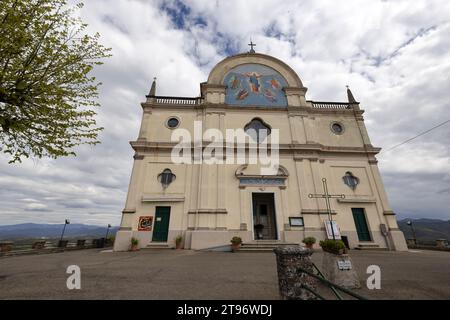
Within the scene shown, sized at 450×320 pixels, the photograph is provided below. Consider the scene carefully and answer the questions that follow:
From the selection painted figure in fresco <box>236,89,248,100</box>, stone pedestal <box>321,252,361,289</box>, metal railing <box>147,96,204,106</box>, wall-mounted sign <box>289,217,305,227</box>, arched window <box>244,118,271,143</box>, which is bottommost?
stone pedestal <box>321,252,361,289</box>

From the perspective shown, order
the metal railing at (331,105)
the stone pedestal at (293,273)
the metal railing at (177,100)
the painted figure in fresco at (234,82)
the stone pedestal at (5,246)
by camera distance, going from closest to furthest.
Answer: the stone pedestal at (293,273) < the stone pedestal at (5,246) < the metal railing at (177,100) < the painted figure in fresco at (234,82) < the metal railing at (331,105)

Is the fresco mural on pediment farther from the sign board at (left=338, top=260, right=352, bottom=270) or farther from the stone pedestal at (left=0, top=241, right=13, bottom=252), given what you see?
the stone pedestal at (left=0, top=241, right=13, bottom=252)

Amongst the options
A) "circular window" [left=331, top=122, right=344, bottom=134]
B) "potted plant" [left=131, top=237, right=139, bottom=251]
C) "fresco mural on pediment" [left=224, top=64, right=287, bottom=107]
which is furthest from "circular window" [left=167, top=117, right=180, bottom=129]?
"circular window" [left=331, top=122, right=344, bottom=134]

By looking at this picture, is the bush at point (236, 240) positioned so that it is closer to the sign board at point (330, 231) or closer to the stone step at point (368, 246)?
the sign board at point (330, 231)

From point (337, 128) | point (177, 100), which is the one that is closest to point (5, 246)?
point (177, 100)

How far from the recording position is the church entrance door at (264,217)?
1653 centimetres

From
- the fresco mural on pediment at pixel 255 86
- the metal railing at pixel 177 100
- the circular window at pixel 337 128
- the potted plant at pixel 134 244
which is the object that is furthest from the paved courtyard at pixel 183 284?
the fresco mural on pediment at pixel 255 86

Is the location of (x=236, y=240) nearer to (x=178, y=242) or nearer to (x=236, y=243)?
(x=236, y=243)

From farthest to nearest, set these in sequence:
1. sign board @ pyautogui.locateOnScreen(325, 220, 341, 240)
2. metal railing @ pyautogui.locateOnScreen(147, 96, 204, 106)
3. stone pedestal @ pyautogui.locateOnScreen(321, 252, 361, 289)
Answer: metal railing @ pyautogui.locateOnScreen(147, 96, 204, 106)
sign board @ pyautogui.locateOnScreen(325, 220, 341, 240)
stone pedestal @ pyautogui.locateOnScreen(321, 252, 361, 289)

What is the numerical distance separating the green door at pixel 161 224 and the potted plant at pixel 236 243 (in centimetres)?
519

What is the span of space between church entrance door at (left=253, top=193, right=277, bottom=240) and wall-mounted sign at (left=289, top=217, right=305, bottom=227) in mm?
1434

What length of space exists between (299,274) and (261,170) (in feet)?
42.4

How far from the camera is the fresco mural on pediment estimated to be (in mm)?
20125

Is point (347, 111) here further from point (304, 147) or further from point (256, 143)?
point (256, 143)
